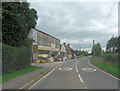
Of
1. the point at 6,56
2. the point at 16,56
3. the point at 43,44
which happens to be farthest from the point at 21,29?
the point at 43,44

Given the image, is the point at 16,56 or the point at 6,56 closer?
the point at 6,56

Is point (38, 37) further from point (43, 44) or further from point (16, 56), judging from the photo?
point (16, 56)

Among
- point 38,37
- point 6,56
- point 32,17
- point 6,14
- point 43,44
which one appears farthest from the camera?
point 43,44

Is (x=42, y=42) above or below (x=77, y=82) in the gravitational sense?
above

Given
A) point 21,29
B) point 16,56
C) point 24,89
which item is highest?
point 21,29

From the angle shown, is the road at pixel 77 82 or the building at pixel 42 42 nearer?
the road at pixel 77 82

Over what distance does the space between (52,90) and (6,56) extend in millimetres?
5932

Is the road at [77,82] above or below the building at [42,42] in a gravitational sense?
below

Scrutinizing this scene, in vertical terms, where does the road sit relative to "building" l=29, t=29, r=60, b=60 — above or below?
below

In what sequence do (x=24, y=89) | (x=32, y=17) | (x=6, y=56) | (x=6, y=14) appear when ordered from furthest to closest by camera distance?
1. (x=32, y=17)
2. (x=6, y=14)
3. (x=6, y=56)
4. (x=24, y=89)

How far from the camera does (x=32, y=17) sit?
21734mm

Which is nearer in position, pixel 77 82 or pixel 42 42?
pixel 77 82

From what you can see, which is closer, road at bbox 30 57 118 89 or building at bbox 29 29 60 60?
road at bbox 30 57 118 89

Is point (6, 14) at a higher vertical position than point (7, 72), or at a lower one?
higher
